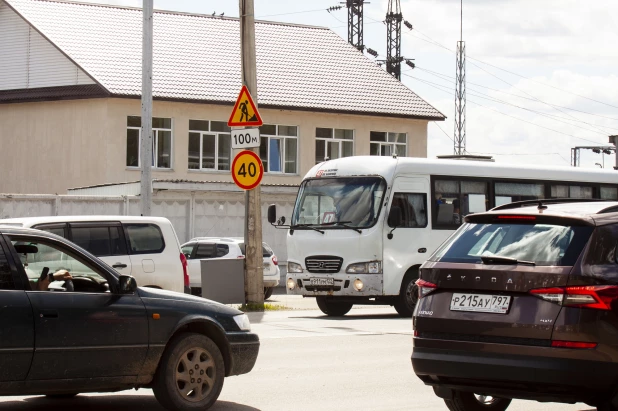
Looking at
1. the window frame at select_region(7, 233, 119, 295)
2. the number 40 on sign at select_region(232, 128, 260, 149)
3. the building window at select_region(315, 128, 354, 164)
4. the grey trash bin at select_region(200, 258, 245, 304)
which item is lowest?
the grey trash bin at select_region(200, 258, 245, 304)

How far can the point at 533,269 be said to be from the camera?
8031 millimetres

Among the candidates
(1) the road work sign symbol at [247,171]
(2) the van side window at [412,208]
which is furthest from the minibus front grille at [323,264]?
(1) the road work sign symbol at [247,171]

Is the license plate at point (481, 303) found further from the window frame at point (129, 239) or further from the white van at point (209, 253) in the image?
the white van at point (209, 253)

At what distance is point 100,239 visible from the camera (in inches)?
679

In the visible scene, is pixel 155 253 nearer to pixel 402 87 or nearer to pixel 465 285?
pixel 465 285

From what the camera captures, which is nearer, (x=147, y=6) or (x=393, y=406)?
(x=393, y=406)

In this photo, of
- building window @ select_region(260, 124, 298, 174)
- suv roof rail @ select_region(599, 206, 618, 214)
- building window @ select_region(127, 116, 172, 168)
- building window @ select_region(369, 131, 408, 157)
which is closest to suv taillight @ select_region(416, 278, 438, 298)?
suv roof rail @ select_region(599, 206, 618, 214)

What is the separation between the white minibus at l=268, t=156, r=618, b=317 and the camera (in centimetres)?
2123

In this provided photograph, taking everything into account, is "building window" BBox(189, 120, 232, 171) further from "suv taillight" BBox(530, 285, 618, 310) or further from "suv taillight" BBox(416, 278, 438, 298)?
"suv taillight" BBox(530, 285, 618, 310)

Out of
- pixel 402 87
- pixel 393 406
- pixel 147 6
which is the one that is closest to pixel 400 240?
pixel 147 6

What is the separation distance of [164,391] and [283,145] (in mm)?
34153

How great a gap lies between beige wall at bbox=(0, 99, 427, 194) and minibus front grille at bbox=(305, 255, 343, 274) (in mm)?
18597

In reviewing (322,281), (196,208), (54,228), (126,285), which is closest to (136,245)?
(54,228)

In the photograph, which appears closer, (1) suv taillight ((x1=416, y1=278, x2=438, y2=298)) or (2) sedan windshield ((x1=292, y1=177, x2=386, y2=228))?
(1) suv taillight ((x1=416, y1=278, x2=438, y2=298))
